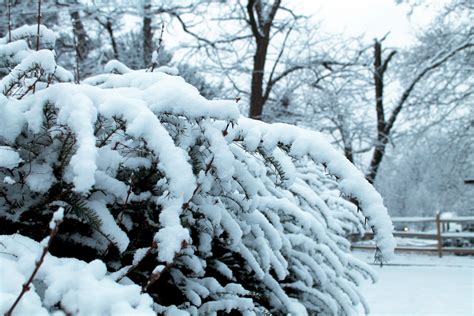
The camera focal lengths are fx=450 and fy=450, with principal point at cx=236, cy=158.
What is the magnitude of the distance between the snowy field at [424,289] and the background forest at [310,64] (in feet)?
7.29

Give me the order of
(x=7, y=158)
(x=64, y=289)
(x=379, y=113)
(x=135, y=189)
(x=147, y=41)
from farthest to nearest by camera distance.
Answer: (x=379, y=113) < (x=147, y=41) < (x=135, y=189) < (x=7, y=158) < (x=64, y=289)

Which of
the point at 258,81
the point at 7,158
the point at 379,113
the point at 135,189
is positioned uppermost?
the point at 258,81

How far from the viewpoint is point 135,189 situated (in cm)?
138

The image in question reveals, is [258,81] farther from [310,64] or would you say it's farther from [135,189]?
[135,189]

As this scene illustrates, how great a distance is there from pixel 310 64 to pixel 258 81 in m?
2.04

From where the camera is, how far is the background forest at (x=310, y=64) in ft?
28.5

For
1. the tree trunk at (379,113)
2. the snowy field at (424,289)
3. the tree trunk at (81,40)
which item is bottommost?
the snowy field at (424,289)

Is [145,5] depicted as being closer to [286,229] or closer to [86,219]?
[286,229]

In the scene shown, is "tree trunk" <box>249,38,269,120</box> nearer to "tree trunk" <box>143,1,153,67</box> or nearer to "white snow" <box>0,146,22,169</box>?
"tree trunk" <box>143,1,153,67</box>

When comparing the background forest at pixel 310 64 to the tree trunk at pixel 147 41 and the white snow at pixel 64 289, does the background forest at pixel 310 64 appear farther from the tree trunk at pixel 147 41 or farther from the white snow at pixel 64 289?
the white snow at pixel 64 289

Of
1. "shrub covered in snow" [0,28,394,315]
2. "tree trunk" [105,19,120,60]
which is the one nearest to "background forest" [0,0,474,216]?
"tree trunk" [105,19,120,60]

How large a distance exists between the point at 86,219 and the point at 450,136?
13.3m

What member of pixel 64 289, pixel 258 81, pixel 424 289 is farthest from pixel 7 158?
pixel 258 81

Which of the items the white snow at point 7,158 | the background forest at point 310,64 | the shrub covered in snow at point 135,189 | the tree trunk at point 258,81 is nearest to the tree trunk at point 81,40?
the background forest at point 310,64
